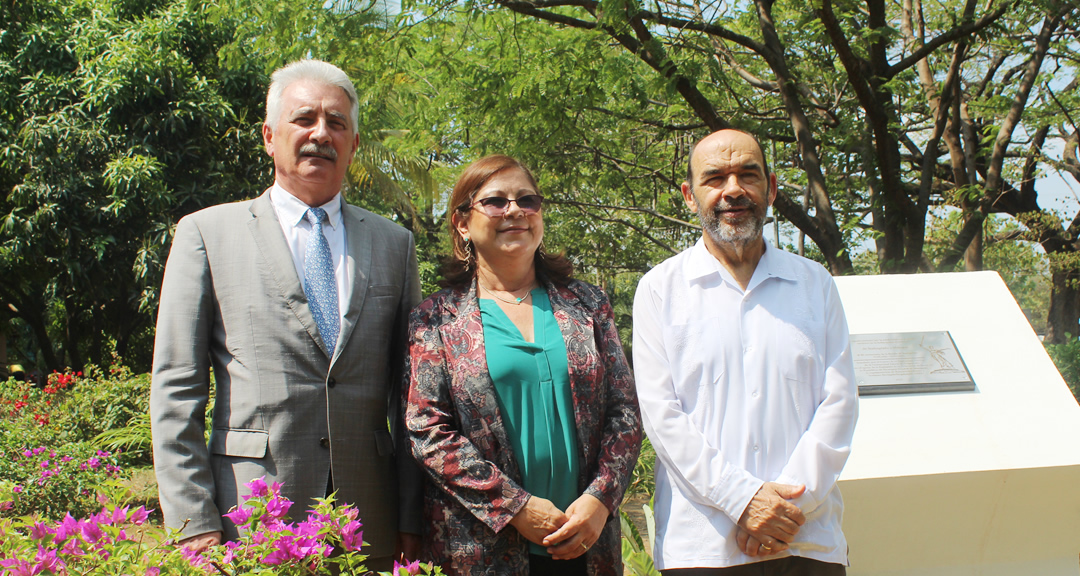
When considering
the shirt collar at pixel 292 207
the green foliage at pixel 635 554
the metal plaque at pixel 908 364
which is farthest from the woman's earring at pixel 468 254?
the metal plaque at pixel 908 364

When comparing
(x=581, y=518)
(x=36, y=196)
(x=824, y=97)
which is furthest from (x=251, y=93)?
(x=581, y=518)

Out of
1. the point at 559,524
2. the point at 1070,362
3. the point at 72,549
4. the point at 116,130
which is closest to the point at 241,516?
the point at 72,549

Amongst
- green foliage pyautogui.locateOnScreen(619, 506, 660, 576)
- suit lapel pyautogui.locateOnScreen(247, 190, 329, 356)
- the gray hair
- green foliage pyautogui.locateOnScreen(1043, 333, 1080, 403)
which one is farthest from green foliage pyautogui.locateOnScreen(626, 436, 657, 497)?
green foliage pyautogui.locateOnScreen(1043, 333, 1080, 403)

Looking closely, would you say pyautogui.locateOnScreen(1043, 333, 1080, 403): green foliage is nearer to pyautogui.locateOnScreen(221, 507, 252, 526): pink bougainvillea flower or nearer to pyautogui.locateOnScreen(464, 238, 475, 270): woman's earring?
pyautogui.locateOnScreen(464, 238, 475, 270): woman's earring

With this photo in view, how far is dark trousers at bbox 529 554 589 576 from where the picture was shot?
2.26 meters

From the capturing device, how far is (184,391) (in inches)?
84.8

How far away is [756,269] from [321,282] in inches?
55.7

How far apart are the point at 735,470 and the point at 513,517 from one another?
671mm

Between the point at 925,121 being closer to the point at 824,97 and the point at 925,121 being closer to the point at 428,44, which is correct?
the point at 824,97

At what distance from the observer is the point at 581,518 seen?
217 cm

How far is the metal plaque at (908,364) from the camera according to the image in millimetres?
3486

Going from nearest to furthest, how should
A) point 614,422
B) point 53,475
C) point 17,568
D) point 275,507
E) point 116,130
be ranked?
point 17,568 → point 275,507 → point 614,422 → point 53,475 → point 116,130

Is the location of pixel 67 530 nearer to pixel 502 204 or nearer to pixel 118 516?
pixel 118 516

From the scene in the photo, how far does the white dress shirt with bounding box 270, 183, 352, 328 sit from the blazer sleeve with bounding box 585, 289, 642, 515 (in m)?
0.81
